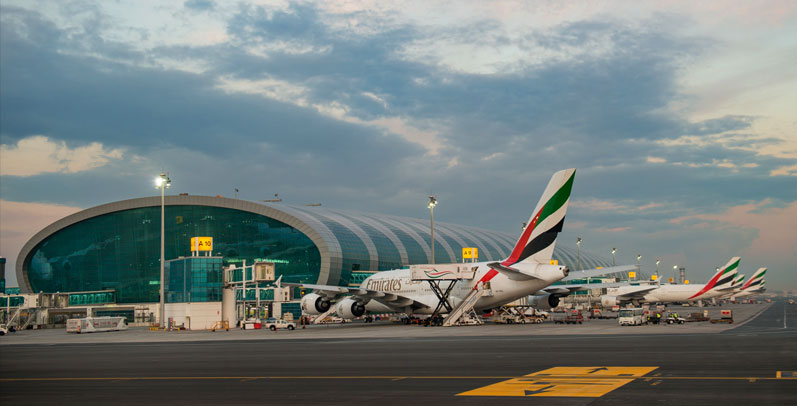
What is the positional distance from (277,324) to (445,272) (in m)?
14.5

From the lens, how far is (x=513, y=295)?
4731cm

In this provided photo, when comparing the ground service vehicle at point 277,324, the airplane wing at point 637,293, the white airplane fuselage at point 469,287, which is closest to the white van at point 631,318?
the white airplane fuselage at point 469,287

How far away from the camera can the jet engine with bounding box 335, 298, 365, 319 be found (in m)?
56.0

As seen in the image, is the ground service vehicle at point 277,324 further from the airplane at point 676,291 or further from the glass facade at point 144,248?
the airplane at point 676,291

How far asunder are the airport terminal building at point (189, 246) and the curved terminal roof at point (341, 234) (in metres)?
0.13

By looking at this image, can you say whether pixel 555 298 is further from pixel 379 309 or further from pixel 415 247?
pixel 415 247

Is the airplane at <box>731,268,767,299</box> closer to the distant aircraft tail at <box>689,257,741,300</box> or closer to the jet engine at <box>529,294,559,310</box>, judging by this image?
the distant aircraft tail at <box>689,257,741,300</box>

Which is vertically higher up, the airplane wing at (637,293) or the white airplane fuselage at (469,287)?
the white airplane fuselage at (469,287)

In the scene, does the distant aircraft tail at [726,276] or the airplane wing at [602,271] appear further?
the distant aircraft tail at [726,276]

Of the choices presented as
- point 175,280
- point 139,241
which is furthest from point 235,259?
point 175,280

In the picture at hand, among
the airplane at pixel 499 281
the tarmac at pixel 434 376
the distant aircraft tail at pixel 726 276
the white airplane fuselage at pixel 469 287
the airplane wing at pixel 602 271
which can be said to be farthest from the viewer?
the distant aircraft tail at pixel 726 276

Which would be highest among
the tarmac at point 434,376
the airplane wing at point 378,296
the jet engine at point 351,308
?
the airplane wing at point 378,296

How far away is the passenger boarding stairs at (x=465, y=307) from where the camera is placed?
48.7 m

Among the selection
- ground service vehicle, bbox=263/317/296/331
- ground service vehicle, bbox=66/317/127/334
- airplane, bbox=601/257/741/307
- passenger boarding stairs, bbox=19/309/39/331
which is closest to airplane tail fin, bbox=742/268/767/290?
airplane, bbox=601/257/741/307
